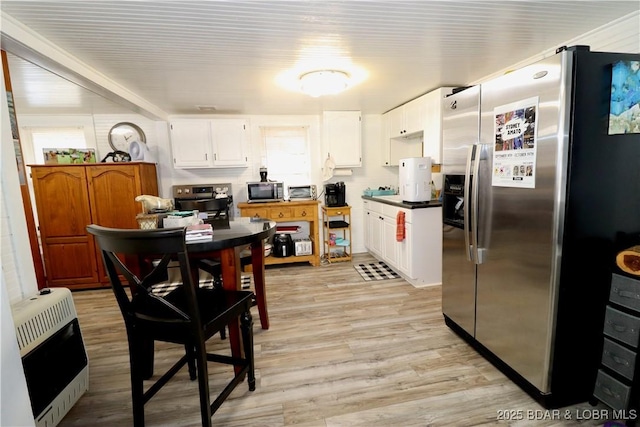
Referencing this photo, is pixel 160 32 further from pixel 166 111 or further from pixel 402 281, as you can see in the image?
pixel 402 281

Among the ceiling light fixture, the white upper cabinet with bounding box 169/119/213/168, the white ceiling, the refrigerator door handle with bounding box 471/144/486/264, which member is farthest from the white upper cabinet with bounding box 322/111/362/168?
the refrigerator door handle with bounding box 471/144/486/264

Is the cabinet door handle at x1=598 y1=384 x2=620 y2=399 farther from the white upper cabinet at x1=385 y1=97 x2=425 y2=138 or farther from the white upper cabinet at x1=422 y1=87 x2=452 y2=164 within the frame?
the white upper cabinet at x1=385 y1=97 x2=425 y2=138

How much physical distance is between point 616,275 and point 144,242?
2165mm

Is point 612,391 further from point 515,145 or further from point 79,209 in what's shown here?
point 79,209

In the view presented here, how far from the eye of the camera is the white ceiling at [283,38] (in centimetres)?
165

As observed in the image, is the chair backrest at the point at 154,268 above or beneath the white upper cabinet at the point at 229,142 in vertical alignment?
beneath

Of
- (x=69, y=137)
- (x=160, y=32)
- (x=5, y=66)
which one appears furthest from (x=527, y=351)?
(x=69, y=137)

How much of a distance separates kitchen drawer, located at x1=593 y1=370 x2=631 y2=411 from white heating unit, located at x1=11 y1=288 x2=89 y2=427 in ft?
9.02

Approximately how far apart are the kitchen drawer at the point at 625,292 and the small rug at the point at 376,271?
2.23m

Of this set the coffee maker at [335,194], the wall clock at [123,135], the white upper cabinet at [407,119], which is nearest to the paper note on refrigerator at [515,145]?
the white upper cabinet at [407,119]

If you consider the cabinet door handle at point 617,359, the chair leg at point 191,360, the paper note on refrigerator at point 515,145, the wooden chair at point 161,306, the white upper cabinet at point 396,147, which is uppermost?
the white upper cabinet at point 396,147

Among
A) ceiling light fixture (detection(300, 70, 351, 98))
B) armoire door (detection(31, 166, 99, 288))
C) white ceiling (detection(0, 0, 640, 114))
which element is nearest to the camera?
white ceiling (detection(0, 0, 640, 114))

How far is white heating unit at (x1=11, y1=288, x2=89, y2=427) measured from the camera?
1383 mm

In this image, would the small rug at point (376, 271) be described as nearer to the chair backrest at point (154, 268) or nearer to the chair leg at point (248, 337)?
the chair leg at point (248, 337)
